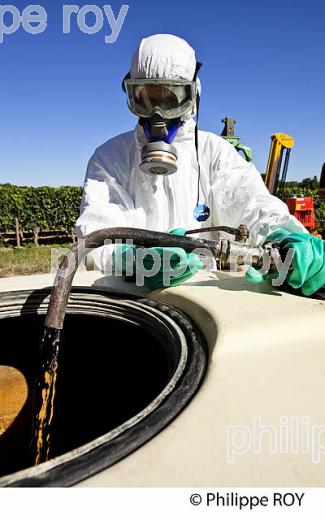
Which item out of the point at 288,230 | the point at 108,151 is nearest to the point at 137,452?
the point at 288,230

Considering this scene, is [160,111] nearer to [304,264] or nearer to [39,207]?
[304,264]

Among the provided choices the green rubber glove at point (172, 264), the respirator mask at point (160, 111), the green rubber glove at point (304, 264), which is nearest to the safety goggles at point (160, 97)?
the respirator mask at point (160, 111)

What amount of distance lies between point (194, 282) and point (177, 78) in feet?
3.13

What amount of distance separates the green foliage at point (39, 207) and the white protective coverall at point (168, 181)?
36.0 feet

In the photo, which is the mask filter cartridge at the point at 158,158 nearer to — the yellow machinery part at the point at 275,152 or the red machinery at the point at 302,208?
the yellow machinery part at the point at 275,152

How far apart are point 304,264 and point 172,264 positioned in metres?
0.44

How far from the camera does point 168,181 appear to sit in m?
1.93

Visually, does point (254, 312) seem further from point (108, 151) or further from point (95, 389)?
point (108, 151)

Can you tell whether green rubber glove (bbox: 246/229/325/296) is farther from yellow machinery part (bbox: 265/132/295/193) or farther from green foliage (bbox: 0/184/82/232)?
green foliage (bbox: 0/184/82/232)

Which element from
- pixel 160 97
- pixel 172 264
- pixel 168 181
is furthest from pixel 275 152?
pixel 172 264

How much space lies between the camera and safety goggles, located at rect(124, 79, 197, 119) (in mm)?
1650

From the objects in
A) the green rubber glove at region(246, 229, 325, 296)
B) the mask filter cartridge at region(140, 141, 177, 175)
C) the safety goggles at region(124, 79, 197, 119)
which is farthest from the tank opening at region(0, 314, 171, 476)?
the safety goggles at region(124, 79, 197, 119)

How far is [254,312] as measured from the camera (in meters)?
0.98

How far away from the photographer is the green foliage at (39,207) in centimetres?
1187
